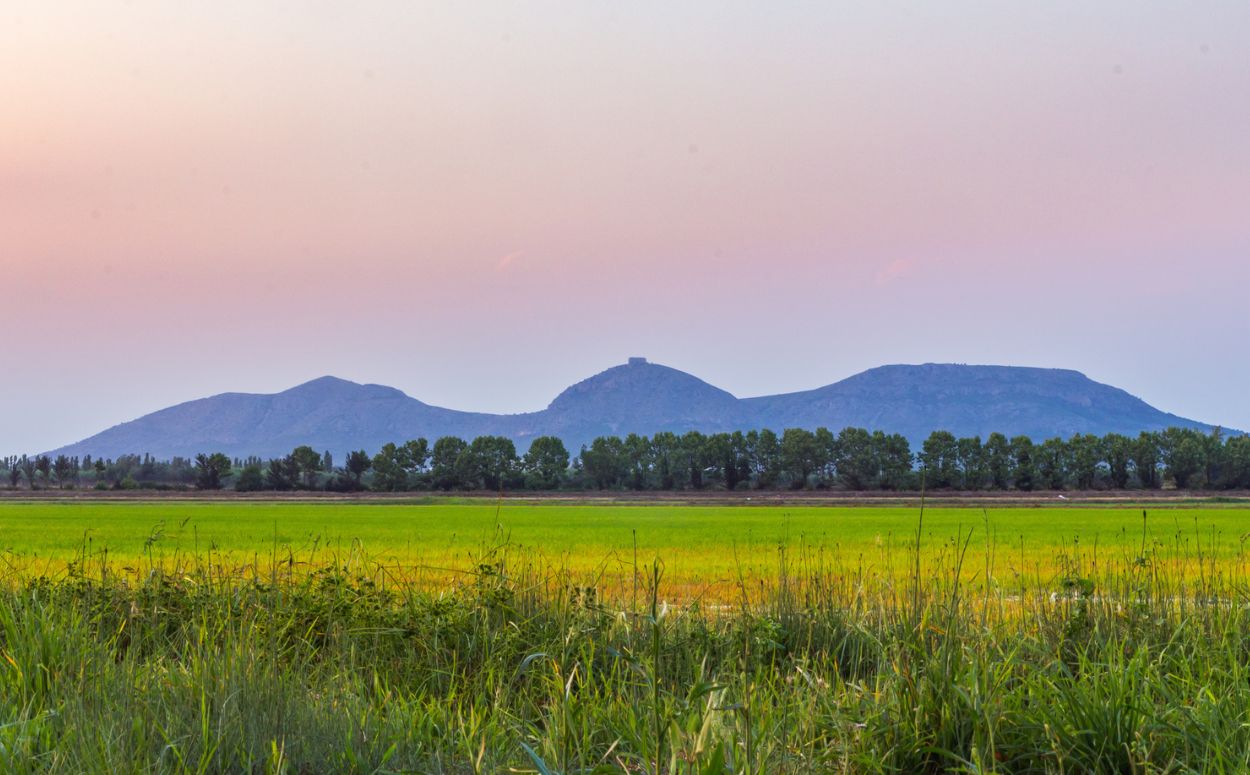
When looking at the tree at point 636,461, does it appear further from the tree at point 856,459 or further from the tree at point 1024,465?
the tree at point 1024,465

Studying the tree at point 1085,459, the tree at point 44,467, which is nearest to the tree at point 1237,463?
the tree at point 1085,459

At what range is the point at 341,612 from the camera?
10.9 meters

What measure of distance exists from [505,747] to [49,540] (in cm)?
3985

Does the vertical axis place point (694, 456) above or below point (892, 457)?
above

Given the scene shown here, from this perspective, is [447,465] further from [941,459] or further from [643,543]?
[643,543]

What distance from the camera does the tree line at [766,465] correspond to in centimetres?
13525

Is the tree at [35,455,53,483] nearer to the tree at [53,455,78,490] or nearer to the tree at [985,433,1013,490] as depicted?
the tree at [53,455,78,490]

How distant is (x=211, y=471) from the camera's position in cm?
14538

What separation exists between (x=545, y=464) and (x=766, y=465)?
34.4 m

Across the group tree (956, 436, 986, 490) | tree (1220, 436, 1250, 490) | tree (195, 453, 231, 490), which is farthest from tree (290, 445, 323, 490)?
tree (1220, 436, 1250, 490)

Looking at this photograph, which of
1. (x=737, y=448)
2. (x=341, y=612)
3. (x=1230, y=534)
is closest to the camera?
(x=341, y=612)

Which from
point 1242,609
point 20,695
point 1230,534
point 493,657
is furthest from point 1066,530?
point 20,695

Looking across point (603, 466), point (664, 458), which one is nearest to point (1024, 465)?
point (664, 458)

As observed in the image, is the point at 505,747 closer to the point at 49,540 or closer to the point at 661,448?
the point at 49,540
